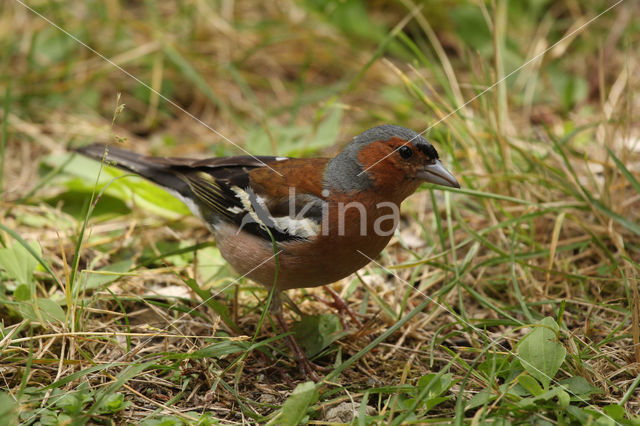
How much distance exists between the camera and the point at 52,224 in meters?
4.23

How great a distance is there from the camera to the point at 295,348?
3234 mm

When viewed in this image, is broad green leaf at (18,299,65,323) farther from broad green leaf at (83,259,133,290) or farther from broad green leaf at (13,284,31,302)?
broad green leaf at (83,259,133,290)

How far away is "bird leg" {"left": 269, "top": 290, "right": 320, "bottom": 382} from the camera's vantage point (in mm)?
3176

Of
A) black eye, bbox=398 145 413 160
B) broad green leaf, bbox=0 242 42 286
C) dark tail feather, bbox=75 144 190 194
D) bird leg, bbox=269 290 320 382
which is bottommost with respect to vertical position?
bird leg, bbox=269 290 320 382

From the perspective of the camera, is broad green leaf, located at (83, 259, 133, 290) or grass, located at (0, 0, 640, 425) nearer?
grass, located at (0, 0, 640, 425)

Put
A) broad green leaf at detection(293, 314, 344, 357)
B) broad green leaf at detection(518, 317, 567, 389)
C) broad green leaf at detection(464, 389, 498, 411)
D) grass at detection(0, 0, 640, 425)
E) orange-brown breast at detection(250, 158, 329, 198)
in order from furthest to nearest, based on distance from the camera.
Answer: orange-brown breast at detection(250, 158, 329, 198), broad green leaf at detection(293, 314, 344, 357), grass at detection(0, 0, 640, 425), broad green leaf at detection(518, 317, 567, 389), broad green leaf at detection(464, 389, 498, 411)

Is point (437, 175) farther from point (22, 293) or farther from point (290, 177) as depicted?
point (22, 293)

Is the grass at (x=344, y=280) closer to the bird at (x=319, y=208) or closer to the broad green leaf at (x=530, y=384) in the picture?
the broad green leaf at (x=530, y=384)

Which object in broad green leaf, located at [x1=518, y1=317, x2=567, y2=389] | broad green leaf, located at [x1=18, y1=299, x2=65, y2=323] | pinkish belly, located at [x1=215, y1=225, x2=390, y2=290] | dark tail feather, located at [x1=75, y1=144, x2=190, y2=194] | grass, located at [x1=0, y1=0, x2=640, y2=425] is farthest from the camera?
dark tail feather, located at [x1=75, y1=144, x2=190, y2=194]

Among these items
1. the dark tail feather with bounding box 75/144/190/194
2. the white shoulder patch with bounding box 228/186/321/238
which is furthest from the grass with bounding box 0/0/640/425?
the white shoulder patch with bounding box 228/186/321/238

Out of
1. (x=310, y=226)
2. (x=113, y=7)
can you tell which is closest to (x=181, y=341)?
(x=310, y=226)

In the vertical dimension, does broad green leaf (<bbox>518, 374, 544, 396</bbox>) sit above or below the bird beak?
below

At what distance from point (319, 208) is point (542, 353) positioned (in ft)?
4.33

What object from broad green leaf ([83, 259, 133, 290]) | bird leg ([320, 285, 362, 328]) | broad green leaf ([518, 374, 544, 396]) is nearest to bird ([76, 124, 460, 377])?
bird leg ([320, 285, 362, 328])
